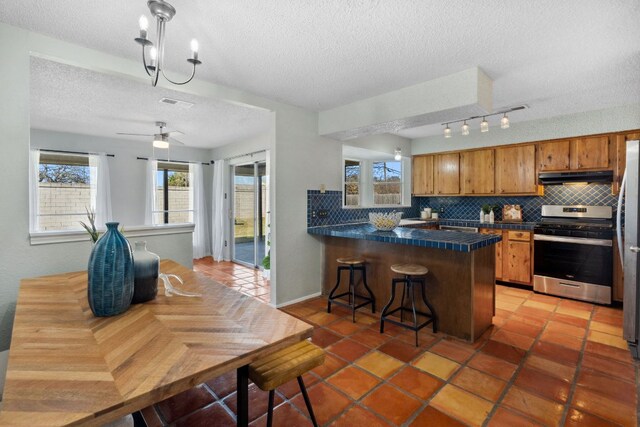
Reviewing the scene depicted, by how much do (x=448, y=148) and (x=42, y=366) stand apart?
558 cm

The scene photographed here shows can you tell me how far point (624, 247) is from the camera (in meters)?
2.68

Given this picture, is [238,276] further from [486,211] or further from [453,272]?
[486,211]

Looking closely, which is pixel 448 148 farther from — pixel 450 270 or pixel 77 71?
pixel 77 71

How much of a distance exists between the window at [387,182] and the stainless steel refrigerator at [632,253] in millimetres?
3354

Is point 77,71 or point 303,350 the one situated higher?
point 77,71

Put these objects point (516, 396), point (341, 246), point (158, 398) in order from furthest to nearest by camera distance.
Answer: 1. point (341, 246)
2. point (516, 396)
3. point (158, 398)

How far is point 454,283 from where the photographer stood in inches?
111

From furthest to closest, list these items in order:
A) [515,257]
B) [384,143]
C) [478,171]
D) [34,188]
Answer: [384,143] < [478,171] < [34,188] < [515,257]

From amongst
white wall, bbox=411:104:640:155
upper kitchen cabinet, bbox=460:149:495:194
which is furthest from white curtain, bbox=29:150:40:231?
upper kitchen cabinet, bbox=460:149:495:194

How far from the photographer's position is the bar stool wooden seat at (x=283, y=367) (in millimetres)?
1346

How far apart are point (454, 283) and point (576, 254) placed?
7.10 ft

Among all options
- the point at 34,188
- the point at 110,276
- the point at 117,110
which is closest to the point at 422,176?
the point at 117,110

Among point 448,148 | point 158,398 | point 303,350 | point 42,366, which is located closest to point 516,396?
point 303,350

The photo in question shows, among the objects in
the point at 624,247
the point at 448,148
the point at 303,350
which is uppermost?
the point at 448,148
